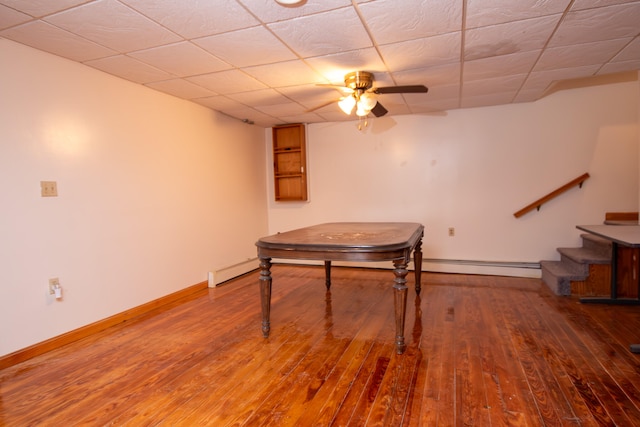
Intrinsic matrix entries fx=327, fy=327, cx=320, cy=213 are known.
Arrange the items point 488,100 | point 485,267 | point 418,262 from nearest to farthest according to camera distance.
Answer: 1. point 418,262
2. point 488,100
3. point 485,267

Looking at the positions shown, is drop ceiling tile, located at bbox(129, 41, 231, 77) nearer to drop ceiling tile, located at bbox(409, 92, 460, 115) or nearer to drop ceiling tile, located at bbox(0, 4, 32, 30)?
drop ceiling tile, located at bbox(0, 4, 32, 30)

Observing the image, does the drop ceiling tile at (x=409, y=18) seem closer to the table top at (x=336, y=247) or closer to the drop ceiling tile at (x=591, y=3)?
the drop ceiling tile at (x=591, y=3)

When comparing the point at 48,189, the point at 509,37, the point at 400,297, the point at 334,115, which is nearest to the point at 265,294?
the point at 400,297

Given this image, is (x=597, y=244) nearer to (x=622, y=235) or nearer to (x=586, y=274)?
(x=586, y=274)

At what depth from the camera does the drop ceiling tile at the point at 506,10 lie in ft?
6.15

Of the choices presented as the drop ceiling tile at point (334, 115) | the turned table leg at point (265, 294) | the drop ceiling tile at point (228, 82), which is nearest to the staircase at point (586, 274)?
the turned table leg at point (265, 294)

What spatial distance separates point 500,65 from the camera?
111 inches

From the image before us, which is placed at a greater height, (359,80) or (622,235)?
(359,80)

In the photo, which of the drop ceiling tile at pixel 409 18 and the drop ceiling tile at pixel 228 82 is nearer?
the drop ceiling tile at pixel 409 18

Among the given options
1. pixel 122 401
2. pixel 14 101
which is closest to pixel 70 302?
pixel 122 401

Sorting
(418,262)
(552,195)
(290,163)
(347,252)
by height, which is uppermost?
(290,163)

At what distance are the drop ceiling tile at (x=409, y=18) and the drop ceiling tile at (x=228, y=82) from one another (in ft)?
4.26

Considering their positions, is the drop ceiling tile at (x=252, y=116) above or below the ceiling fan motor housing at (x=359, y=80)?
above

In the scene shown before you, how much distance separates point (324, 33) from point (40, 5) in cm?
162
